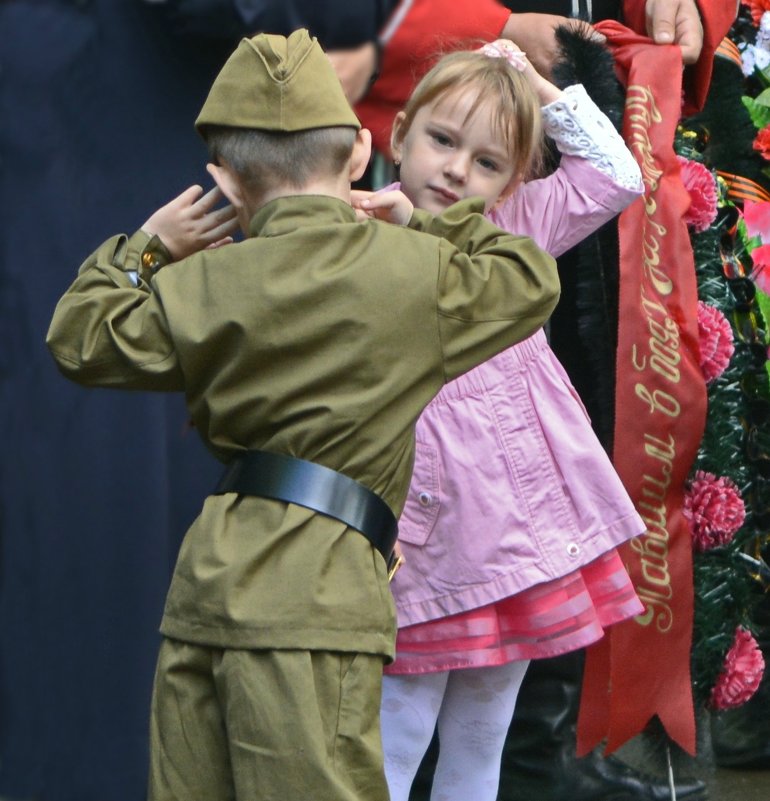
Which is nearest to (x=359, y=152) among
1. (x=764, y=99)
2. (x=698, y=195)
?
(x=698, y=195)

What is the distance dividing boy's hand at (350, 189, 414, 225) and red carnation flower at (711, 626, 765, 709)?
136 centimetres

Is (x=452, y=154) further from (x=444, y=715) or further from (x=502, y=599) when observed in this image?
(x=444, y=715)

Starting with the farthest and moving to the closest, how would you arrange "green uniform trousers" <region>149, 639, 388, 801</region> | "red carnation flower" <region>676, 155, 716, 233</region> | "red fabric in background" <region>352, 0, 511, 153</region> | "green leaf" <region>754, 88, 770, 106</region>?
1. "green leaf" <region>754, 88, 770, 106</region>
2. "red carnation flower" <region>676, 155, 716, 233</region>
3. "red fabric in background" <region>352, 0, 511, 153</region>
4. "green uniform trousers" <region>149, 639, 388, 801</region>

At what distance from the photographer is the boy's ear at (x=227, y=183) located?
7.09 ft

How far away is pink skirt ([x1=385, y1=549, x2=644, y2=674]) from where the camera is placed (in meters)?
2.52

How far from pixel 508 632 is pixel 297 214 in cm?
85

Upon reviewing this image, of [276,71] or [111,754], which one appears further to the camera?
[111,754]

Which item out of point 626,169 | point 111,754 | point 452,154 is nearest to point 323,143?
point 452,154

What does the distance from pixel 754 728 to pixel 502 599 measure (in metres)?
1.37

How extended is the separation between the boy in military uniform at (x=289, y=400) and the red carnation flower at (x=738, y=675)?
1245mm

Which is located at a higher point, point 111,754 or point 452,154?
point 452,154

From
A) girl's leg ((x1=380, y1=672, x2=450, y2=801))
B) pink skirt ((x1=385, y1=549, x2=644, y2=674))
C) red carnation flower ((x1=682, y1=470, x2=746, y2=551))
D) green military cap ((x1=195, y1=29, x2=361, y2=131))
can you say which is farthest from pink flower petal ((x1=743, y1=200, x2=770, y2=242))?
green military cap ((x1=195, y1=29, x2=361, y2=131))

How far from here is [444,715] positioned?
2.69 m

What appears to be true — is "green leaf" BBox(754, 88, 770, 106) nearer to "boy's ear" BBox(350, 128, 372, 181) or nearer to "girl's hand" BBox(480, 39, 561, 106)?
"girl's hand" BBox(480, 39, 561, 106)
